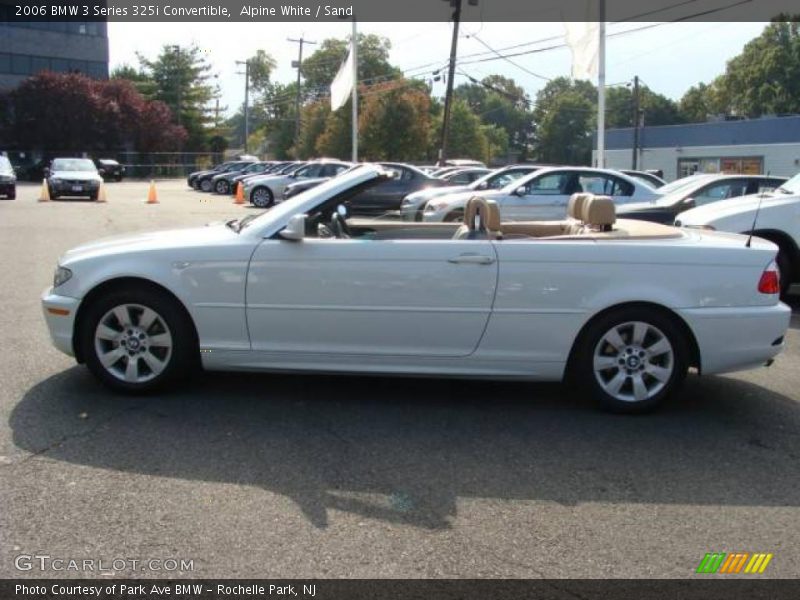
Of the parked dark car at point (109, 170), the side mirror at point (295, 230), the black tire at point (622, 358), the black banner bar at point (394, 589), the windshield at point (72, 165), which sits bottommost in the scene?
the black banner bar at point (394, 589)

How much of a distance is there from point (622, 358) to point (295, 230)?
7.37ft

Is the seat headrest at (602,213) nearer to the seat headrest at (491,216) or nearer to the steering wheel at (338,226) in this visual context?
the seat headrest at (491,216)

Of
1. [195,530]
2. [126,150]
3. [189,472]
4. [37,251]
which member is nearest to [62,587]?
[195,530]

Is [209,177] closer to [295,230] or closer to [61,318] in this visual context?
[61,318]

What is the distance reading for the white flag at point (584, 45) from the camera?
71.3 ft

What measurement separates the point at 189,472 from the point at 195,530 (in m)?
0.68

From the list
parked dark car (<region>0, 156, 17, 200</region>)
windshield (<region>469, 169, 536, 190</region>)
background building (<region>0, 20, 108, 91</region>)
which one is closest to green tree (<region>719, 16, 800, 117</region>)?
background building (<region>0, 20, 108, 91</region>)

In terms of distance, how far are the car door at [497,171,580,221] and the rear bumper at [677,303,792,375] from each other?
8681 mm

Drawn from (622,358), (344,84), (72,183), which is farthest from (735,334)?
(344,84)

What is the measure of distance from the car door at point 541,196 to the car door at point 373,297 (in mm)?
8848

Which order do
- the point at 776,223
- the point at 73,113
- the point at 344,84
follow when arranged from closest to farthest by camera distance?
the point at 776,223
the point at 344,84
the point at 73,113

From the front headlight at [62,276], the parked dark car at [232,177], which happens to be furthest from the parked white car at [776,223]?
the parked dark car at [232,177]

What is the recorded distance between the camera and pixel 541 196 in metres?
14.1

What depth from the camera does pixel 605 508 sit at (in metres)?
3.99
